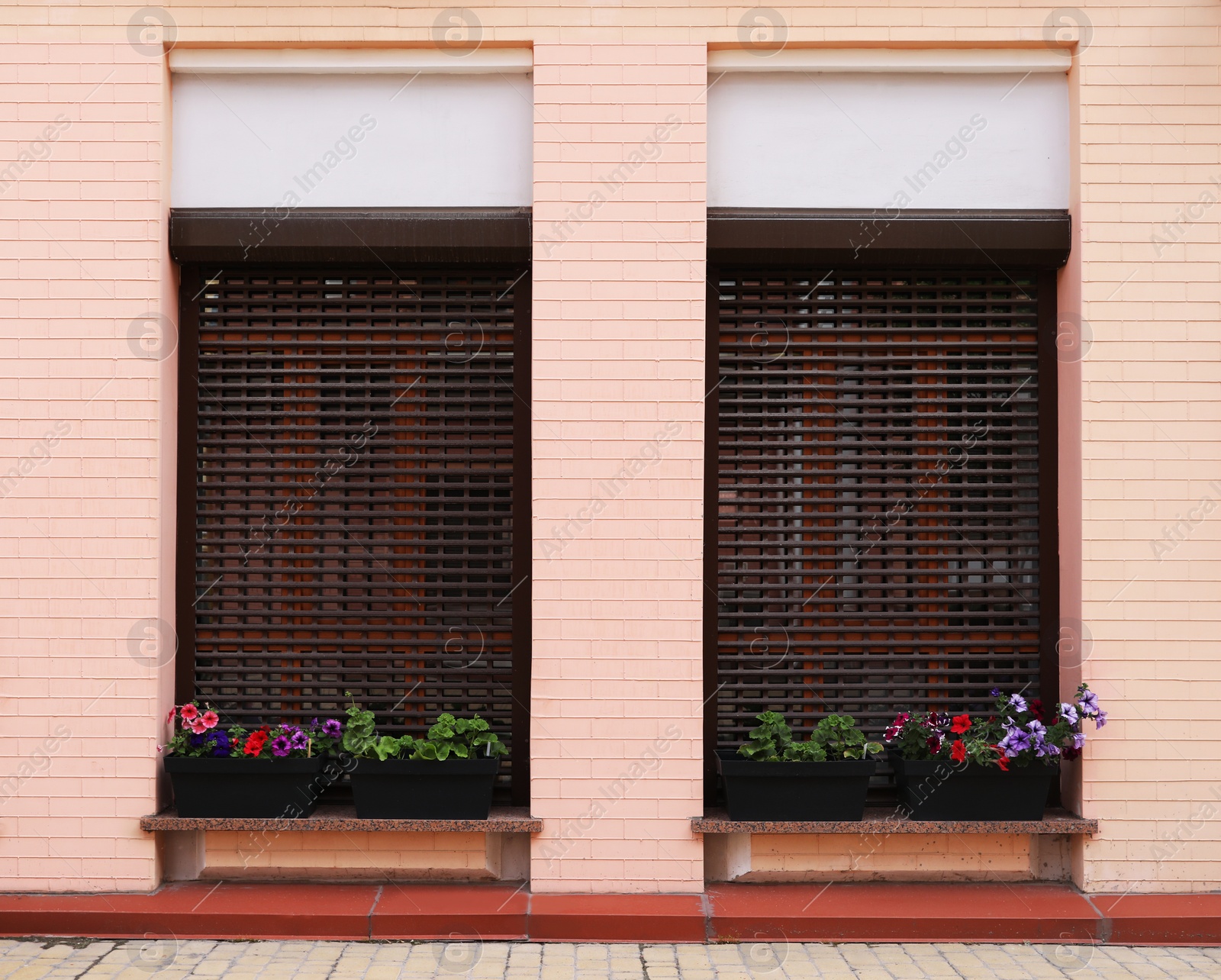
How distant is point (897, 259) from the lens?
5422 mm

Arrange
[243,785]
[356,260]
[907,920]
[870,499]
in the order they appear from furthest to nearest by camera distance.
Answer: [870,499] < [356,260] < [243,785] < [907,920]

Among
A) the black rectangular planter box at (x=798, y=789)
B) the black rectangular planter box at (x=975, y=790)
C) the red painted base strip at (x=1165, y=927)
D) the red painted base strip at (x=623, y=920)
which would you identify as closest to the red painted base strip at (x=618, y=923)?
the red painted base strip at (x=623, y=920)

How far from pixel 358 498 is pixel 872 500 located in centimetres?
285

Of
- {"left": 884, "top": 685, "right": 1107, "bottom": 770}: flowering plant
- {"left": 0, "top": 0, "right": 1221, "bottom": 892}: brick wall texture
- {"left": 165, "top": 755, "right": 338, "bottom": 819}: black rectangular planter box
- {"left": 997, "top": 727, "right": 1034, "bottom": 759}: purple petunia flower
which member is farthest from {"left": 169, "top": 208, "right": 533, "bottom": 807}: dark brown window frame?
{"left": 997, "top": 727, "right": 1034, "bottom": 759}: purple petunia flower

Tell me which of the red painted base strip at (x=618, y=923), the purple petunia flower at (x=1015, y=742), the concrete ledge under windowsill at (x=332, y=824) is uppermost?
the purple petunia flower at (x=1015, y=742)

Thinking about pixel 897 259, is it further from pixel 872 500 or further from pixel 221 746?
pixel 221 746

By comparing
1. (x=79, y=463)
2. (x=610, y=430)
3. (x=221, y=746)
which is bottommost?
(x=221, y=746)

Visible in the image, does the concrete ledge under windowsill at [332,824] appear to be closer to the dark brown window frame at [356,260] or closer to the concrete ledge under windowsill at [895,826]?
the dark brown window frame at [356,260]

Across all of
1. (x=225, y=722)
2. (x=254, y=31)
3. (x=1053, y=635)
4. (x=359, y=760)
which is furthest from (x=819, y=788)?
(x=254, y=31)

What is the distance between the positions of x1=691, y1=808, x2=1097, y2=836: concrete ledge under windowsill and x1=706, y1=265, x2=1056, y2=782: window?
1.74 feet

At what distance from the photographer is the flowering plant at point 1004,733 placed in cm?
504

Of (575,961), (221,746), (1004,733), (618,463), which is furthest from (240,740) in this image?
(1004,733)

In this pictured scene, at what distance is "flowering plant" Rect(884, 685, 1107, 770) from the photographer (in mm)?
5035

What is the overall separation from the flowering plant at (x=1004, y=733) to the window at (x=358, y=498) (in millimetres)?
2103
